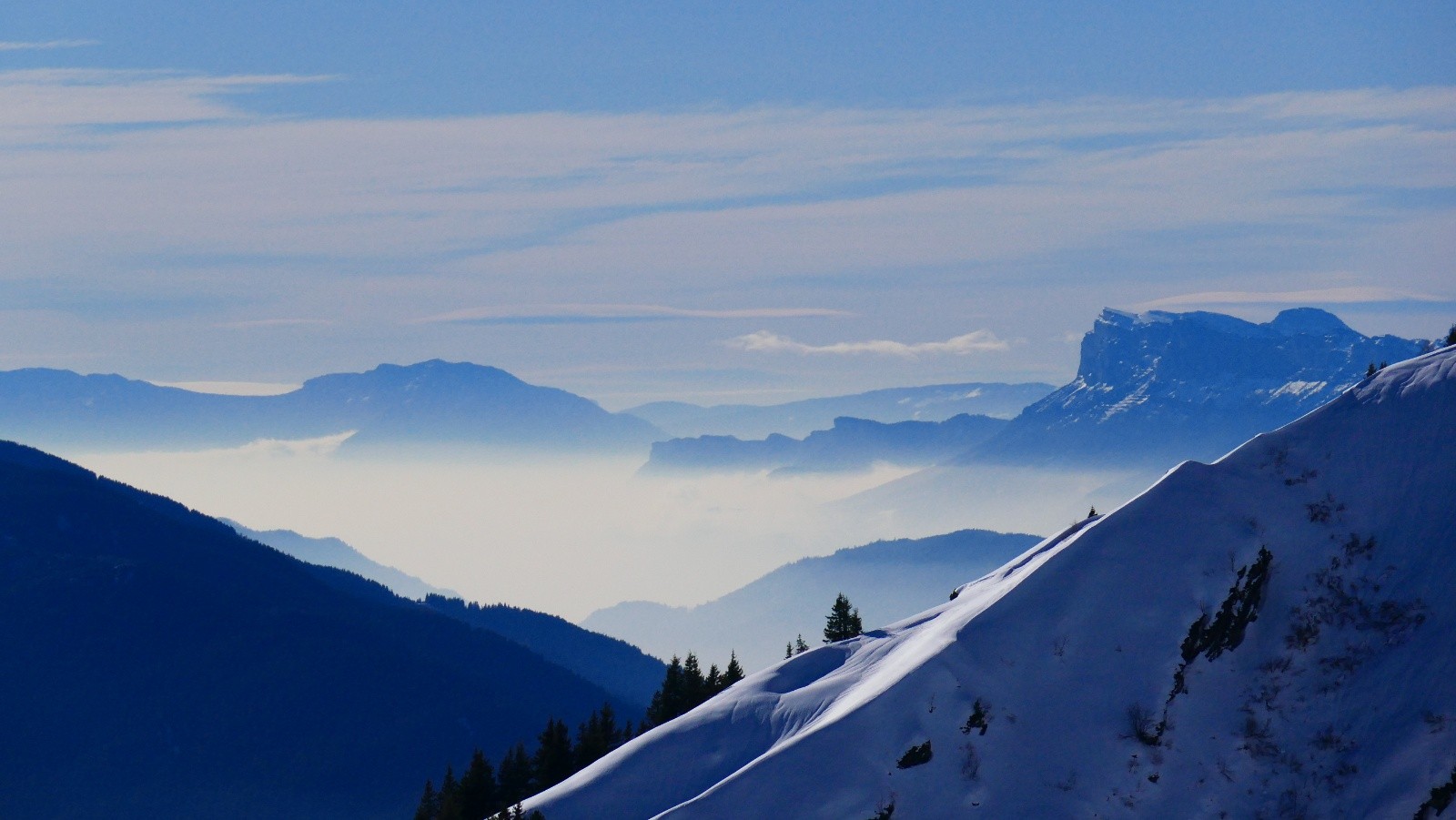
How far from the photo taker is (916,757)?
85062 mm

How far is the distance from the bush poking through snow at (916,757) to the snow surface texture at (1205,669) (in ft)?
0.62

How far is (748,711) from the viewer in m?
101

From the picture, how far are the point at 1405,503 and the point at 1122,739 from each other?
22.0 meters

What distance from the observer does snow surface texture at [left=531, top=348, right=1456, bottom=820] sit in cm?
7938

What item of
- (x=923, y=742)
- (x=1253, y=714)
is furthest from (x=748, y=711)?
(x=1253, y=714)

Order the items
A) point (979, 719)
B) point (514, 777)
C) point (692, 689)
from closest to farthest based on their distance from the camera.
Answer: point (979, 719) → point (514, 777) → point (692, 689)

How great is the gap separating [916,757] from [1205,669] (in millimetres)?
17017

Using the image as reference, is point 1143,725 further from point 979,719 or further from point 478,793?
point 478,793

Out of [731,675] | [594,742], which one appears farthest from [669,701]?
[594,742]

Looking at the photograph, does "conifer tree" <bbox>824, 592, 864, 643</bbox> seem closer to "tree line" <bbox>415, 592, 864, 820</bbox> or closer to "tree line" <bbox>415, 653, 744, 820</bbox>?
"tree line" <bbox>415, 592, 864, 820</bbox>

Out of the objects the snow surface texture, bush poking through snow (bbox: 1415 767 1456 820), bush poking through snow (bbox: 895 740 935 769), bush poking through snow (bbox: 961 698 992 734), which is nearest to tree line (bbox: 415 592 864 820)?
the snow surface texture

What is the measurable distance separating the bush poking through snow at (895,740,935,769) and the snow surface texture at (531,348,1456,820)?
190mm

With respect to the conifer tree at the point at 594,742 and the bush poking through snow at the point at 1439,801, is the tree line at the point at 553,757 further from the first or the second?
the bush poking through snow at the point at 1439,801

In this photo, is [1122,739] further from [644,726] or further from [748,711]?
[644,726]
